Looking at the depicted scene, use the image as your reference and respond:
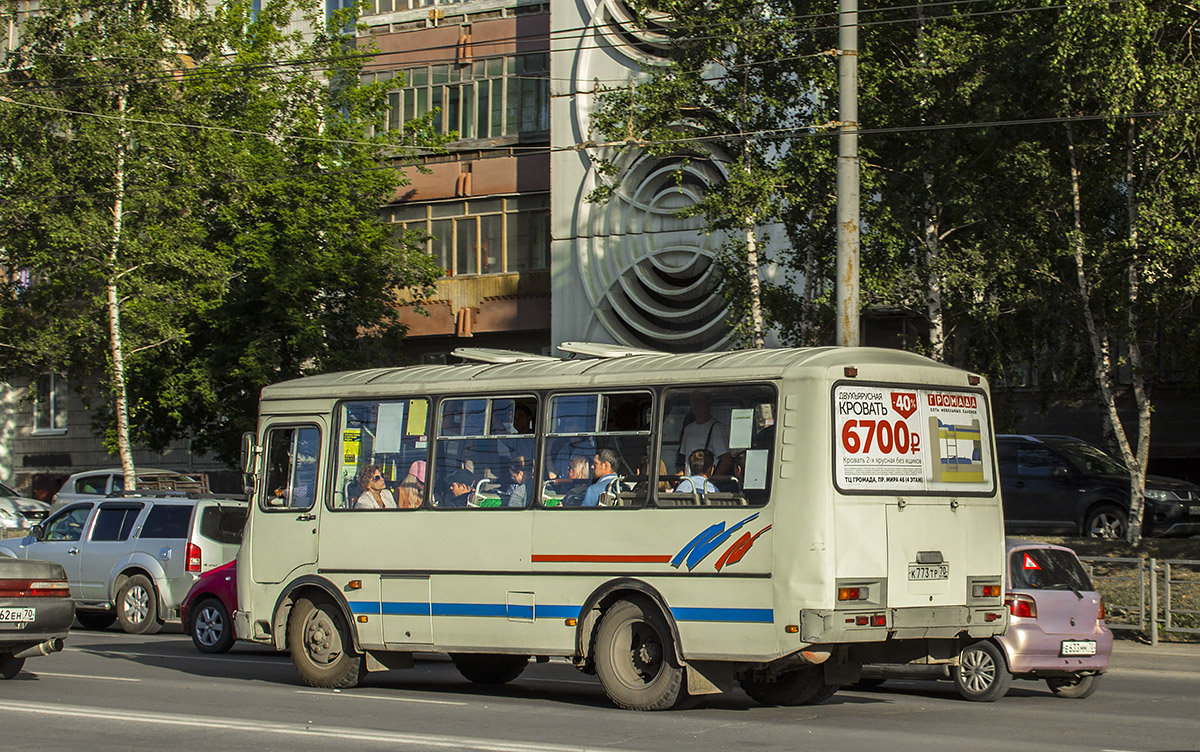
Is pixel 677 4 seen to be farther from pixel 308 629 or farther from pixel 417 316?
pixel 417 316

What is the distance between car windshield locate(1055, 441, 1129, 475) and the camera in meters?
25.2

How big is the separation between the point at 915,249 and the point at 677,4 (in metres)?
5.64

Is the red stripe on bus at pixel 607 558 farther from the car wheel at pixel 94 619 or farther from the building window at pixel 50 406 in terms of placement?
the building window at pixel 50 406

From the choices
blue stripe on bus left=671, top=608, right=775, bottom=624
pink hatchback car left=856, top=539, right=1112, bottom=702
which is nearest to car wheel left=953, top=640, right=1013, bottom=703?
pink hatchback car left=856, top=539, right=1112, bottom=702

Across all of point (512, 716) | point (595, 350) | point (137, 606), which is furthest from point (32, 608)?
point (137, 606)

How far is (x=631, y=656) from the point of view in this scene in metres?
12.0

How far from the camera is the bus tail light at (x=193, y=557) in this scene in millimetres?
20156

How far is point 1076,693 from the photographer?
45.0ft

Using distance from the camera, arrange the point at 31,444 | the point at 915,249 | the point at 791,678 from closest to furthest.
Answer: the point at 791,678 < the point at 915,249 < the point at 31,444

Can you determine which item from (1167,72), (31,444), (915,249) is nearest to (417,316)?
(31,444)

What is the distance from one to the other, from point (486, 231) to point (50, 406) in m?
17.6

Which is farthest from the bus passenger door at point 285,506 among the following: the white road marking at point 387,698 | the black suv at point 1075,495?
the black suv at point 1075,495

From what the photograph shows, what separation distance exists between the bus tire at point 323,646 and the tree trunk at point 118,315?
17.2m

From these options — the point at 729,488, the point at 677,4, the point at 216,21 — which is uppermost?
the point at 216,21
